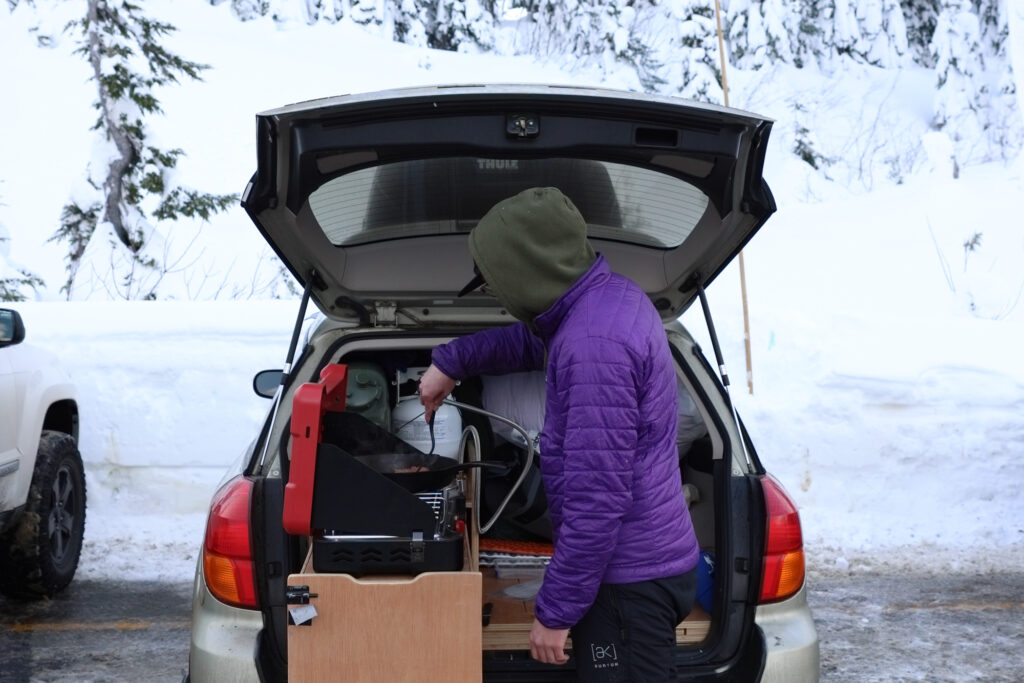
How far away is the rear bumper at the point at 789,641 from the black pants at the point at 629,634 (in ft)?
1.43

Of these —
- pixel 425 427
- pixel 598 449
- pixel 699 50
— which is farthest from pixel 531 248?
pixel 699 50

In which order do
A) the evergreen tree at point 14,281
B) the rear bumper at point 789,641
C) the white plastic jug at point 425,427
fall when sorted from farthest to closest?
the evergreen tree at point 14,281 < the white plastic jug at point 425,427 < the rear bumper at point 789,641

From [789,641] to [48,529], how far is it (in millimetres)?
3582

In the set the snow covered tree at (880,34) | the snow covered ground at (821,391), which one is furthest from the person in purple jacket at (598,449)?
the snow covered tree at (880,34)

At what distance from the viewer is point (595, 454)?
2.30 metres

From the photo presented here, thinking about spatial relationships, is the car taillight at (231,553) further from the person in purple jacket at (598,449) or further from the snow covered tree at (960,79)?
the snow covered tree at (960,79)

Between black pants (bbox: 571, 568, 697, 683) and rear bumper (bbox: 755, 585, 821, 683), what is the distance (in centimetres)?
44

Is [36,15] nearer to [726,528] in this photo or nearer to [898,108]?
[898,108]

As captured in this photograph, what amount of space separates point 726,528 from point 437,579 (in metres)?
0.95

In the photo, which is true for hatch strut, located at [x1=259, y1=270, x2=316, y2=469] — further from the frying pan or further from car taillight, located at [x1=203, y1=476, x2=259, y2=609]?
the frying pan

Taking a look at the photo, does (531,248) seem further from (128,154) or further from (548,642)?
(128,154)

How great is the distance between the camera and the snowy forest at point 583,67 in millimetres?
11984

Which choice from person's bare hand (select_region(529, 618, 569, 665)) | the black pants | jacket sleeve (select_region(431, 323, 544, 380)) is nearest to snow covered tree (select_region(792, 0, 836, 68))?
jacket sleeve (select_region(431, 323, 544, 380))

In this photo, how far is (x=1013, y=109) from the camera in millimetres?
17531
